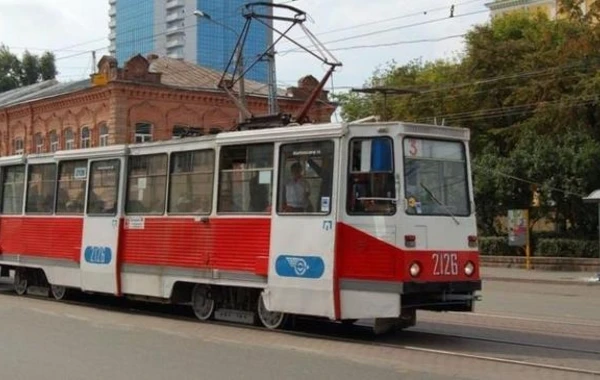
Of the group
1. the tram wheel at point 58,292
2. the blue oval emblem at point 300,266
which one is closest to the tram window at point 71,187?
the tram wheel at point 58,292

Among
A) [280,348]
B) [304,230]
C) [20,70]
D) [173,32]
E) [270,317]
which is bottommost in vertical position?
[280,348]

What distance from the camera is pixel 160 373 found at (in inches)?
348

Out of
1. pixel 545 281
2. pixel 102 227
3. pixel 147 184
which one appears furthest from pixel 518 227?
pixel 147 184

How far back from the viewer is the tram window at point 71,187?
51.9 ft

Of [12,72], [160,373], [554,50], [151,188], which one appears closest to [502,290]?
[151,188]

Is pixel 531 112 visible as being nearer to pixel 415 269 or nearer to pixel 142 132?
pixel 142 132

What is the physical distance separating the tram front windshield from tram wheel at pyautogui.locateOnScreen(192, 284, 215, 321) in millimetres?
3944

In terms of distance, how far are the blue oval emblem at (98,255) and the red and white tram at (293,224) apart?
0.02 m

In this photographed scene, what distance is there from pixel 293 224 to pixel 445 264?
211cm

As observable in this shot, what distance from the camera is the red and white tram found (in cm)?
1089

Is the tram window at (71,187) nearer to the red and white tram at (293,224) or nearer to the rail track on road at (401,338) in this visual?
the red and white tram at (293,224)

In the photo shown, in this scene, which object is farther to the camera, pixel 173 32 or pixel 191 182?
pixel 173 32

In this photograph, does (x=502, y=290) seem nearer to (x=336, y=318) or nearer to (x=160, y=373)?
(x=336, y=318)

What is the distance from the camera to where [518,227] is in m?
31.4
